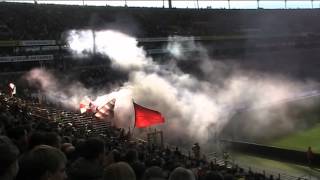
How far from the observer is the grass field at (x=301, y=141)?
865 inches

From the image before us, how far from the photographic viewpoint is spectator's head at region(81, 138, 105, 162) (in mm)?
4293

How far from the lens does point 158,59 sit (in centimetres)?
4200

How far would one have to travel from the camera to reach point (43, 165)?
9.70ft

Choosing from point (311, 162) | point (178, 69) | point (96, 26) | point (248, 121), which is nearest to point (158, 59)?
point (178, 69)

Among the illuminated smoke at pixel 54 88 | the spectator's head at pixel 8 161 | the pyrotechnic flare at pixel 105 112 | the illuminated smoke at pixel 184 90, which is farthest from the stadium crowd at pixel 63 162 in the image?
the illuminated smoke at pixel 54 88

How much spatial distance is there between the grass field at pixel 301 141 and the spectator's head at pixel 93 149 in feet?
59.2

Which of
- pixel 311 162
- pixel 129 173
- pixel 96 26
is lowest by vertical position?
pixel 311 162

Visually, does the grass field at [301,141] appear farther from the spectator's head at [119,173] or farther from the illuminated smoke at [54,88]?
the spectator's head at [119,173]

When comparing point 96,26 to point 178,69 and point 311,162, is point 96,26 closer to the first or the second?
point 178,69

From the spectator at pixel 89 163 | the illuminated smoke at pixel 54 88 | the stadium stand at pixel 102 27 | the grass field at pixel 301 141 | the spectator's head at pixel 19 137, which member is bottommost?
the grass field at pixel 301 141

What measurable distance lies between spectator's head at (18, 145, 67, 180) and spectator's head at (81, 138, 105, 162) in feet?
4.03

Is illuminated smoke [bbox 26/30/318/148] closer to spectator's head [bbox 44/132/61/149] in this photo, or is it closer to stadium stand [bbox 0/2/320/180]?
stadium stand [bbox 0/2/320/180]

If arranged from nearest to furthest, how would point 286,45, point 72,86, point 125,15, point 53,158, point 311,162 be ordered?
point 53,158, point 311,162, point 72,86, point 125,15, point 286,45

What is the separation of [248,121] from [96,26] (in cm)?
2006
